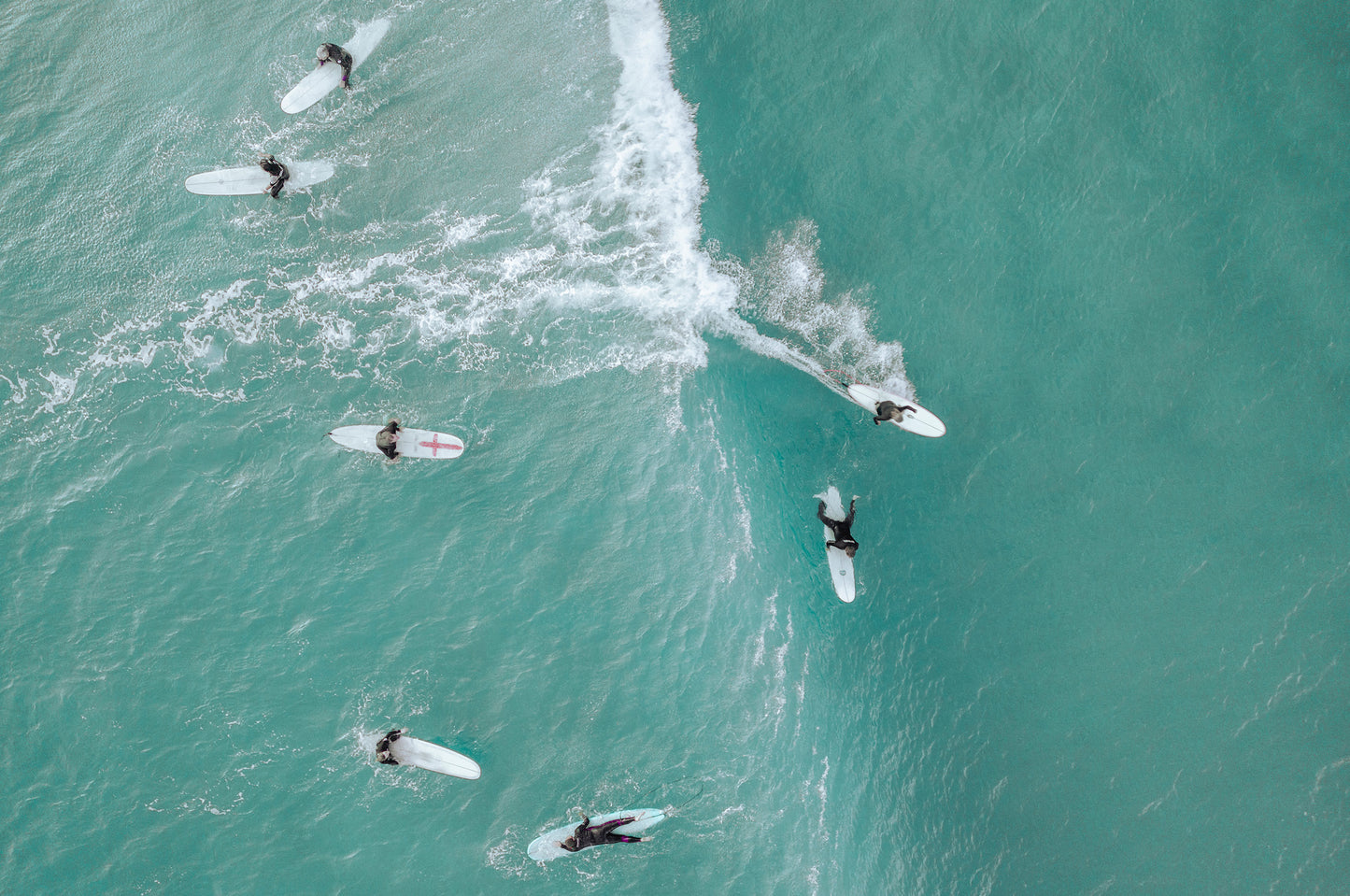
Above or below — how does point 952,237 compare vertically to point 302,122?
below

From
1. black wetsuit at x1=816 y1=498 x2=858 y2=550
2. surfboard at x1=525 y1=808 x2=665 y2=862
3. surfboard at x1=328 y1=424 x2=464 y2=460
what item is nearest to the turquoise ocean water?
surfboard at x1=525 y1=808 x2=665 y2=862

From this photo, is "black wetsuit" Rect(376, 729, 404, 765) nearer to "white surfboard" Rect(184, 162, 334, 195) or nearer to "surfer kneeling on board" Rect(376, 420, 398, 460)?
"surfer kneeling on board" Rect(376, 420, 398, 460)

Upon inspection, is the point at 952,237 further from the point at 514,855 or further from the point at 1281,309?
the point at 514,855

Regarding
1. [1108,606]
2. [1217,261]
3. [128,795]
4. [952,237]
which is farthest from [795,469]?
[128,795]

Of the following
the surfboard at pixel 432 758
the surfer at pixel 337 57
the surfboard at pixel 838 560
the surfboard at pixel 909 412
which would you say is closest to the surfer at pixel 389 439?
the surfboard at pixel 432 758

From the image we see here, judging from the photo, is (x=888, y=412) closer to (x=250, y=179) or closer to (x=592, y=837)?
(x=592, y=837)
